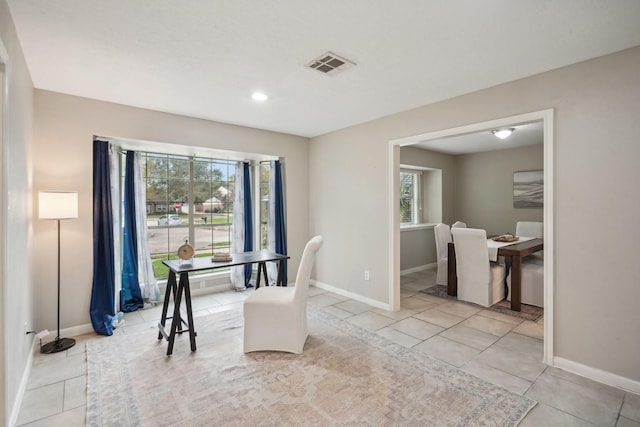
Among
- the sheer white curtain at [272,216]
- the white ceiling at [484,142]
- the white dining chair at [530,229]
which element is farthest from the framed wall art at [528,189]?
the sheer white curtain at [272,216]

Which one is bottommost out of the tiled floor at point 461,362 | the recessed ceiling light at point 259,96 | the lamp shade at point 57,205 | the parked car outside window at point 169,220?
the tiled floor at point 461,362

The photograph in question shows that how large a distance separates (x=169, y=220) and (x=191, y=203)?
0.40m

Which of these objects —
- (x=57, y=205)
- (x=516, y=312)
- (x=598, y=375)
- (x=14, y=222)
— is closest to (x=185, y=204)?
(x=57, y=205)

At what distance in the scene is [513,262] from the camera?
396 cm

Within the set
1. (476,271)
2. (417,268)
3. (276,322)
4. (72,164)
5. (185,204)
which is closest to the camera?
(276,322)

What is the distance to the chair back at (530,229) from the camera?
527 cm

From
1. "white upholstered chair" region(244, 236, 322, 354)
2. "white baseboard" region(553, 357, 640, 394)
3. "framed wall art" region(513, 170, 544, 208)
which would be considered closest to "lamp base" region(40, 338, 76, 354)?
"white upholstered chair" region(244, 236, 322, 354)

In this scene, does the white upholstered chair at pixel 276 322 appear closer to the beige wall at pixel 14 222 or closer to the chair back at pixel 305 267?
the chair back at pixel 305 267

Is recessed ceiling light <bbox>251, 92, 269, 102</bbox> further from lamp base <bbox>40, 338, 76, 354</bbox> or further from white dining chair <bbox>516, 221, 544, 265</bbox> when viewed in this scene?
white dining chair <bbox>516, 221, 544, 265</bbox>

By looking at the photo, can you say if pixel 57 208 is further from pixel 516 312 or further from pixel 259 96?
pixel 516 312

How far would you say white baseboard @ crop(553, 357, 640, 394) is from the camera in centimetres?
220

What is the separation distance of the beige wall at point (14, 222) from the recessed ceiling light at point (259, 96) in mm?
1752

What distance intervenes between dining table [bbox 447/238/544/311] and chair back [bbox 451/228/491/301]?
0.54ft

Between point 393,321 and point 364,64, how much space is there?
108 inches
